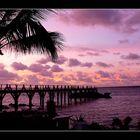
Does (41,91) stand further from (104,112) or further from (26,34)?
(26,34)

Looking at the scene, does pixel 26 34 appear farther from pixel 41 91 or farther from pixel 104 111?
pixel 104 111

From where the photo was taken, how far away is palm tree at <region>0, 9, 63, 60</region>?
3213 millimetres

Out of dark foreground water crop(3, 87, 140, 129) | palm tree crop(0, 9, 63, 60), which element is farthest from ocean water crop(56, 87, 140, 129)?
palm tree crop(0, 9, 63, 60)

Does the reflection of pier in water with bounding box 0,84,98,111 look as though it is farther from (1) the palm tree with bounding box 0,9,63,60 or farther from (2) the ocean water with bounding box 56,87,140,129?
(1) the palm tree with bounding box 0,9,63,60

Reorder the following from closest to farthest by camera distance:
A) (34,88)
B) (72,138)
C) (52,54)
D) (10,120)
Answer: (72,138) → (52,54) → (10,120) → (34,88)

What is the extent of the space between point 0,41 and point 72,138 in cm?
172

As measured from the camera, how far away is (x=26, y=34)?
329 cm

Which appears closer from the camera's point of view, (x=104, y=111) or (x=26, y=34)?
Answer: (x=26, y=34)

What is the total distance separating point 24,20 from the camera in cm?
319

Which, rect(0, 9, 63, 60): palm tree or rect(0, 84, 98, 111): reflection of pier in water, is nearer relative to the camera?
rect(0, 9, 63, 60): palm tree

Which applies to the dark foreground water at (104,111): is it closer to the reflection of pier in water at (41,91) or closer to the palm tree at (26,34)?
the reflection of pier in water at (41,91)

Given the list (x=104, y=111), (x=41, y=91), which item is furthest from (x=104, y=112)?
(x=41, y=91)
